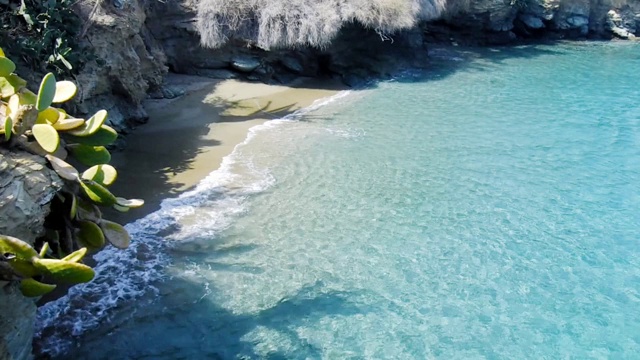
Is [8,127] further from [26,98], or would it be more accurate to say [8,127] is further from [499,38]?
[499,38]

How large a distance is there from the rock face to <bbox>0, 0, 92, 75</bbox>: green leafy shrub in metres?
5.36

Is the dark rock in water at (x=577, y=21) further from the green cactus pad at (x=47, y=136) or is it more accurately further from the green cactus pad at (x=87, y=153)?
the green cactus pad at (x=47, y=136)

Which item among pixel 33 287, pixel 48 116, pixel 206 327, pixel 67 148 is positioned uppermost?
pixel 48 116

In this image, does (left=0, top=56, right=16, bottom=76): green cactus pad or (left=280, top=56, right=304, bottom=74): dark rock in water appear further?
(left=280, top=56, right=304, bottom=74): dark rock in water

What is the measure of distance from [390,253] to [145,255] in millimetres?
3702

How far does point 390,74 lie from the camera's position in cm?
1939

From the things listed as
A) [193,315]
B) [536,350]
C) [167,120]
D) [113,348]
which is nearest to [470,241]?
[536,350]

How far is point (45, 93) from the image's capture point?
17.4ft

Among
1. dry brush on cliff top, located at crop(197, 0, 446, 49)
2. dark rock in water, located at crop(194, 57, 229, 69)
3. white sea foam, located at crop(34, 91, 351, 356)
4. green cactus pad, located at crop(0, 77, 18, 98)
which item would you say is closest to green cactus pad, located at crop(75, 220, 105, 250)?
green cactus pad, located at crop(0, 77, 18, 98)

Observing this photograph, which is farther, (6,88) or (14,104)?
(6,88)

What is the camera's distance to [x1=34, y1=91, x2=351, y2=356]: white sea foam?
6.62 metres

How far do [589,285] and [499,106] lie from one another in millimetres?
9320

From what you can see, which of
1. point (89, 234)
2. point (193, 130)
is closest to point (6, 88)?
point (89, 234)

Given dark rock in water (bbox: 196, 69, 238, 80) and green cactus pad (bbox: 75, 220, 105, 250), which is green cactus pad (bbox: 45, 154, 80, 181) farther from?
dark rock in water (bbox: 196, 69, 238, 80)
